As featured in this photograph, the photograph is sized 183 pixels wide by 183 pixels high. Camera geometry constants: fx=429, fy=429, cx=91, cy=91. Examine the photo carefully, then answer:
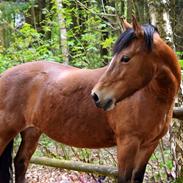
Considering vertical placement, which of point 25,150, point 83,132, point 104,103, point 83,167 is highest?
point 104,103

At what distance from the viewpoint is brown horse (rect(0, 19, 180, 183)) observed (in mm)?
2893

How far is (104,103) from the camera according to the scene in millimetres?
2865

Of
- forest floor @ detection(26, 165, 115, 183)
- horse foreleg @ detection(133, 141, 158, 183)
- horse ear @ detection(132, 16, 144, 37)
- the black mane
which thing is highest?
horse ear @ detection(132, 16, 144, 37)

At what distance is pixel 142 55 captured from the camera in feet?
9.42

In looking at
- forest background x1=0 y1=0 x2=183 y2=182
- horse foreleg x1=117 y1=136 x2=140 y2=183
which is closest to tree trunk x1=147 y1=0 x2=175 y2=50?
forest background x1=0 y1=0 x2=183 y2=182

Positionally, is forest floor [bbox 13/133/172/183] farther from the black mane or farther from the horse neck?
the black mane

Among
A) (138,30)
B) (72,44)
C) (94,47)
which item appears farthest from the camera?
(72,44)

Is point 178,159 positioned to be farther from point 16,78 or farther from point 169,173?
point 16,78

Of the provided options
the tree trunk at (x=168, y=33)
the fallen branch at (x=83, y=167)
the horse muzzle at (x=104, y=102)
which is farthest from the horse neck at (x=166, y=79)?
the fallen branch at (x=83, y=167)

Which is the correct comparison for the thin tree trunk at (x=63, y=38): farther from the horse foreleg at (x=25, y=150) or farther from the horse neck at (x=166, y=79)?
the horse neck at (x=166, y=79)

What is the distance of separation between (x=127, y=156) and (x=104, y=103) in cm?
51

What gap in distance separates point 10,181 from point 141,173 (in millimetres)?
1632

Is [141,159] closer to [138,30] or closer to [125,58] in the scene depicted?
[125,58]

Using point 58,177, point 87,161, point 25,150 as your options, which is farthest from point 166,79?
point 58,177
